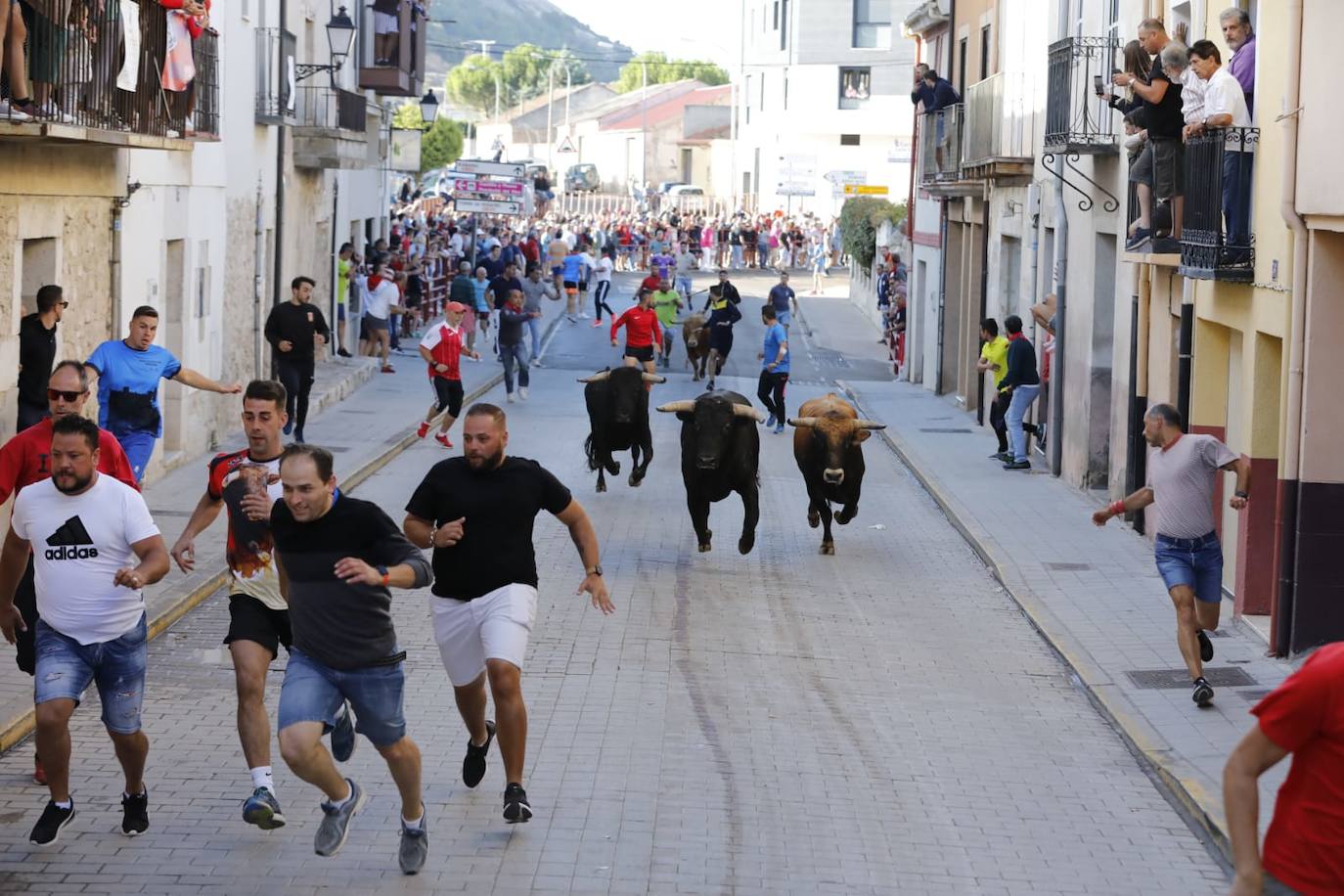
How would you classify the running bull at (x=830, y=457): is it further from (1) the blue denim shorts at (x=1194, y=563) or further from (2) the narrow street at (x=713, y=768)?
(1) the blue denim shorts at (x=1194, y=563)

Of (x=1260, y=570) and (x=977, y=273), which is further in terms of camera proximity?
(x=977, y=273)

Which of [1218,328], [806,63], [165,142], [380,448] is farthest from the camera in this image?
[806,63]

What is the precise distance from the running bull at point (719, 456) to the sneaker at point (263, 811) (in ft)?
27.0

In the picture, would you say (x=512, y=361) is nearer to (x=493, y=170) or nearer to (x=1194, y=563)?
(x=493, y=170)

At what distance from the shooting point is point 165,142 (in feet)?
56.6

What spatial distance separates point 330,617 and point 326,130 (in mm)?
22770

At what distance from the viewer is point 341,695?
297 inches

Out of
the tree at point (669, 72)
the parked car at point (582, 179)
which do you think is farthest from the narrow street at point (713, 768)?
the tree at point (669, 72)

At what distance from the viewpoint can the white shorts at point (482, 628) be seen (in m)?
8.18

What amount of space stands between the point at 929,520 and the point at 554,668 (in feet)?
27.1

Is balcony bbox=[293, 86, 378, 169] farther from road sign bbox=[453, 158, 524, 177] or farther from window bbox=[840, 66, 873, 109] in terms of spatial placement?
window bbox=[840, 66, 873, 109]

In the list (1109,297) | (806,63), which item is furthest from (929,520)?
(806,63)

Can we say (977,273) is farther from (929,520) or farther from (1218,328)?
(1218,328)

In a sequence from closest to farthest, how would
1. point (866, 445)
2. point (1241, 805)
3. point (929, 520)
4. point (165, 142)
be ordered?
1. point (1241, 805)
2. point (165, 142)
3. point (929, 520)
4. point (866, 445)
